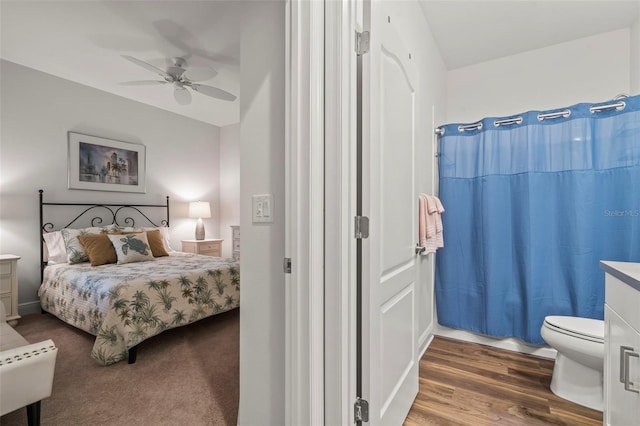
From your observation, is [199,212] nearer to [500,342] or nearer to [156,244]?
[156,244]

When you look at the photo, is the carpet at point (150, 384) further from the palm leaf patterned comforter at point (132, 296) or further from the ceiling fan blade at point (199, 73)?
the ceiling fan blade at point (199, 73)

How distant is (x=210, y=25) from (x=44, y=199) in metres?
2.71

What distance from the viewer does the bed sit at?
2.17 metres

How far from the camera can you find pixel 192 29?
2.62 meters

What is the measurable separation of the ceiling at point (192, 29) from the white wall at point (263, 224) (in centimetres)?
134

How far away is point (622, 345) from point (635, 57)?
247 cm

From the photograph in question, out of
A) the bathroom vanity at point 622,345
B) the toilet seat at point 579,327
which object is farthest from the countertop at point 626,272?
the toilet seat at point 579,327

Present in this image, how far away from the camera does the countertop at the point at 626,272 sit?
0.94m

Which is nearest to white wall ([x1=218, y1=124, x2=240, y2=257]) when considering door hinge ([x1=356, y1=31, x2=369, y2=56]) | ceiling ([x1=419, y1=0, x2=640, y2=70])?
ceiling ([x1=419, y1=0, x2=640, y2=70])

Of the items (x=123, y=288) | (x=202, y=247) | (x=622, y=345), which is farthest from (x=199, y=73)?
(x=622, y=345)

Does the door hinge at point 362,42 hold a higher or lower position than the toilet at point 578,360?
higher

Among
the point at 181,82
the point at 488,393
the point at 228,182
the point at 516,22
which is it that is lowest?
the point at 488,393

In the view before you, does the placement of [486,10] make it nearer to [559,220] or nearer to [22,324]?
[559,220]

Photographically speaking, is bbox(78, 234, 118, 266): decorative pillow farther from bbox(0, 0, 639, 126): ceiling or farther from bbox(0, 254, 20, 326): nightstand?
bbox(0, 0, 639, 126): ceiling
